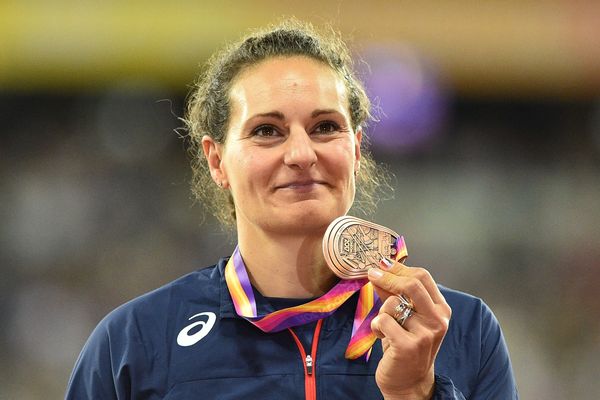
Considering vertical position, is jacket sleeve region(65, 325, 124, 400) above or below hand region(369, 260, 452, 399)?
below

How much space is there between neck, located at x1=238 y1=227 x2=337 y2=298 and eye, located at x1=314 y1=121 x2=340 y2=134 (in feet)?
0.79

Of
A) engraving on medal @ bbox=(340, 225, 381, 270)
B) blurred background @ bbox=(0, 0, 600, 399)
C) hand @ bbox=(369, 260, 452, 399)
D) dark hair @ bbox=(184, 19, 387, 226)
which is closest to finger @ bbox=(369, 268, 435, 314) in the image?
hand @ bbox=(369, 260, 452, 399)

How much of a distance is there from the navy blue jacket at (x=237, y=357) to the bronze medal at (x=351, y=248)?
20 centimetres

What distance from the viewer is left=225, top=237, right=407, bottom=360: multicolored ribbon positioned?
76.5 inches

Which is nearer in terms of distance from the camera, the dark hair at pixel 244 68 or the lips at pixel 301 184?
the lips at pixel 301 184

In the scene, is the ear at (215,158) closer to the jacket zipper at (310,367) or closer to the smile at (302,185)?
the smile at (302,185)

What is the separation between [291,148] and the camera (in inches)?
76.5

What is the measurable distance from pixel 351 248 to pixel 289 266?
25 centimetres

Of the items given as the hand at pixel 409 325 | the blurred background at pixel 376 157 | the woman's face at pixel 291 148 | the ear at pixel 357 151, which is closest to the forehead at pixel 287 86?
the woman's face at pixel 291 148

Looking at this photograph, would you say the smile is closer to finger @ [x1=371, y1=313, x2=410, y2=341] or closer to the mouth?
the mouth

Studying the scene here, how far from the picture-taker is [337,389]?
6.27 feet

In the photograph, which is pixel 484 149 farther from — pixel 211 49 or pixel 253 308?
pixel 253 308

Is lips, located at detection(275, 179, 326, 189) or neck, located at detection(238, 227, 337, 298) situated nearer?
lips, located at detection(275, 179, 326, 189)

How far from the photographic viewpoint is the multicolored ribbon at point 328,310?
1.94 m
